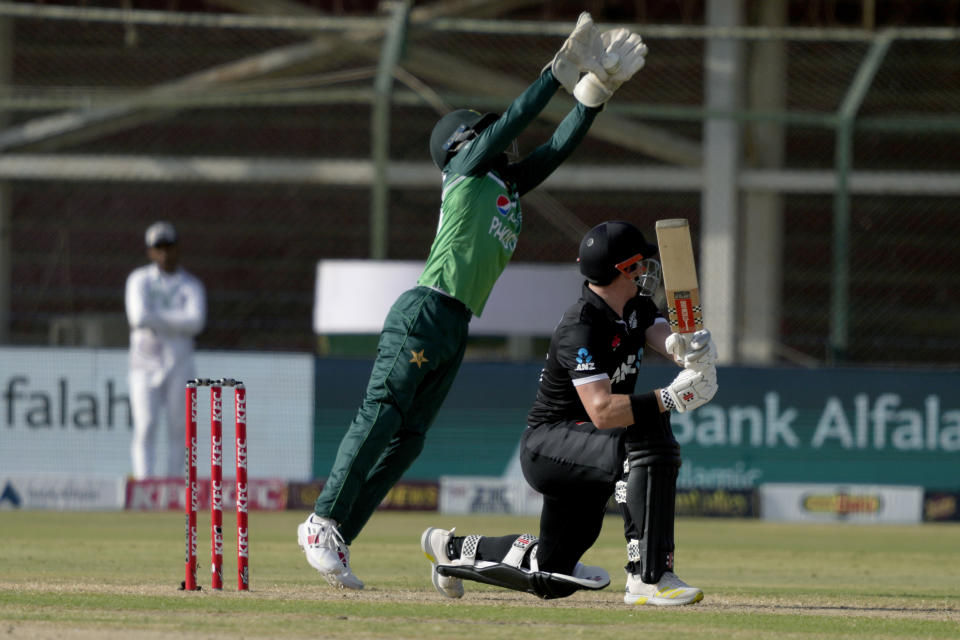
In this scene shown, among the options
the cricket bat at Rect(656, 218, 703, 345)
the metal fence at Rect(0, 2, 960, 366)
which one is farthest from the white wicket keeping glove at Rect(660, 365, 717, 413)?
the metal fence at Rect(0, 2, 960, 366)

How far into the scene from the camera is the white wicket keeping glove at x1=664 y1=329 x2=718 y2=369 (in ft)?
18.1

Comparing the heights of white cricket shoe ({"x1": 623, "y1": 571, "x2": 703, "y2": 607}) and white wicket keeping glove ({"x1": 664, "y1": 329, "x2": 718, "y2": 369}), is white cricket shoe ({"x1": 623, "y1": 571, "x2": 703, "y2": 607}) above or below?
below

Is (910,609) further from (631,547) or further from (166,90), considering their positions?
(166,90)

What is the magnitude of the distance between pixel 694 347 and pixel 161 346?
23.7 feet

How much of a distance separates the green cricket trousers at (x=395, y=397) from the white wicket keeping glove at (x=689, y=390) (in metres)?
1.07

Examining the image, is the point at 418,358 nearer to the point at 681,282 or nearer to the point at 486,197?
the point at 486,197

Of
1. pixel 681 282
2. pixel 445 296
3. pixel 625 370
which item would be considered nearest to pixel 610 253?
pixel 681 282

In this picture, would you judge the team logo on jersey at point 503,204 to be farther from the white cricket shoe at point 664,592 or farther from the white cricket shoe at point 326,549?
the white cricket shoe at point 664,592

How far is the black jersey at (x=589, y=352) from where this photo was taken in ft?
18.6

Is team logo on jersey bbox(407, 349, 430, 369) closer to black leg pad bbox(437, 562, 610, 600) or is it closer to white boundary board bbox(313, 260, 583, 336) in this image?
black leg pad bbox(437, 562, 610, 600)

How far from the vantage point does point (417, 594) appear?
6.24 meters

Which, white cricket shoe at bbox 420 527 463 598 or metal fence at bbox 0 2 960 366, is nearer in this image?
Answer: white cricket shoe at bbox 420 527 463 598

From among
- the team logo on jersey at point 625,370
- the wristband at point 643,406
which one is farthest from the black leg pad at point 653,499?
the team logo on jersey at point 625,370

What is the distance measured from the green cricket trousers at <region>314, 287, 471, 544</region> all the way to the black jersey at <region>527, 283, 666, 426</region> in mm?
455
